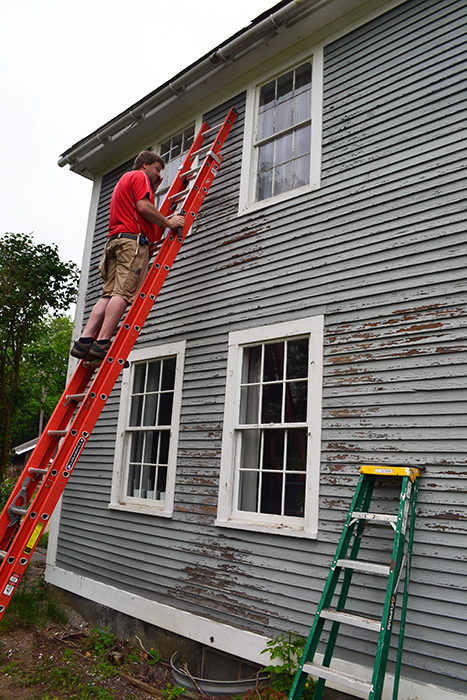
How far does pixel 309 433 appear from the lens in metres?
4.26

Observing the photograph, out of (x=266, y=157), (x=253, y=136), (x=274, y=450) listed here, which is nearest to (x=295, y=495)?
(x=274, y=450)

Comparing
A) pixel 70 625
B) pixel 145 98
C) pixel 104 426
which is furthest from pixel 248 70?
pixel 70 625

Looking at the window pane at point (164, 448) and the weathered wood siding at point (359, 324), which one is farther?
the window pane at point (164, 448)

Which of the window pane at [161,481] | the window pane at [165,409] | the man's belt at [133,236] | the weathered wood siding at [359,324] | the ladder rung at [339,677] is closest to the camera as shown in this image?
the ladder rung at [339,677]

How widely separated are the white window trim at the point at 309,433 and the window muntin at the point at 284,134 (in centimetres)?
160

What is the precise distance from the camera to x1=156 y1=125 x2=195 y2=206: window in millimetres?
6793

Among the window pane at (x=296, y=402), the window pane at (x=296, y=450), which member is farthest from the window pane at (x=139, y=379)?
the window pane at (x=296, y=450)

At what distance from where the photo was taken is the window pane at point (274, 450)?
15.0 feet

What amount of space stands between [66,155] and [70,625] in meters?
6.64

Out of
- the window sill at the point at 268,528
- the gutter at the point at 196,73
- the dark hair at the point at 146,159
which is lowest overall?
the window sill at the point at 268,528

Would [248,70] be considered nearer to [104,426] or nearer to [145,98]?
[145,98]

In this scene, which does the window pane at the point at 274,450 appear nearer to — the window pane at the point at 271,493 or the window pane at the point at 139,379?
the window pane at the point at 271,493

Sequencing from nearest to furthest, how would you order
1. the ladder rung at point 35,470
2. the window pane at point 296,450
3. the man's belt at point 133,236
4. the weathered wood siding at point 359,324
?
the weathered wood siding at point 359,324 → the ladder rung at point 35,470 → the window pane at point 296,450 → the man's belt at point 133,236

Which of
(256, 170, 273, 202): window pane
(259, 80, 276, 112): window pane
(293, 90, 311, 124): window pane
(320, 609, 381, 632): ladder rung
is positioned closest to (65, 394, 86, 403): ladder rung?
(320, 609, 381, 632): ladder rung
